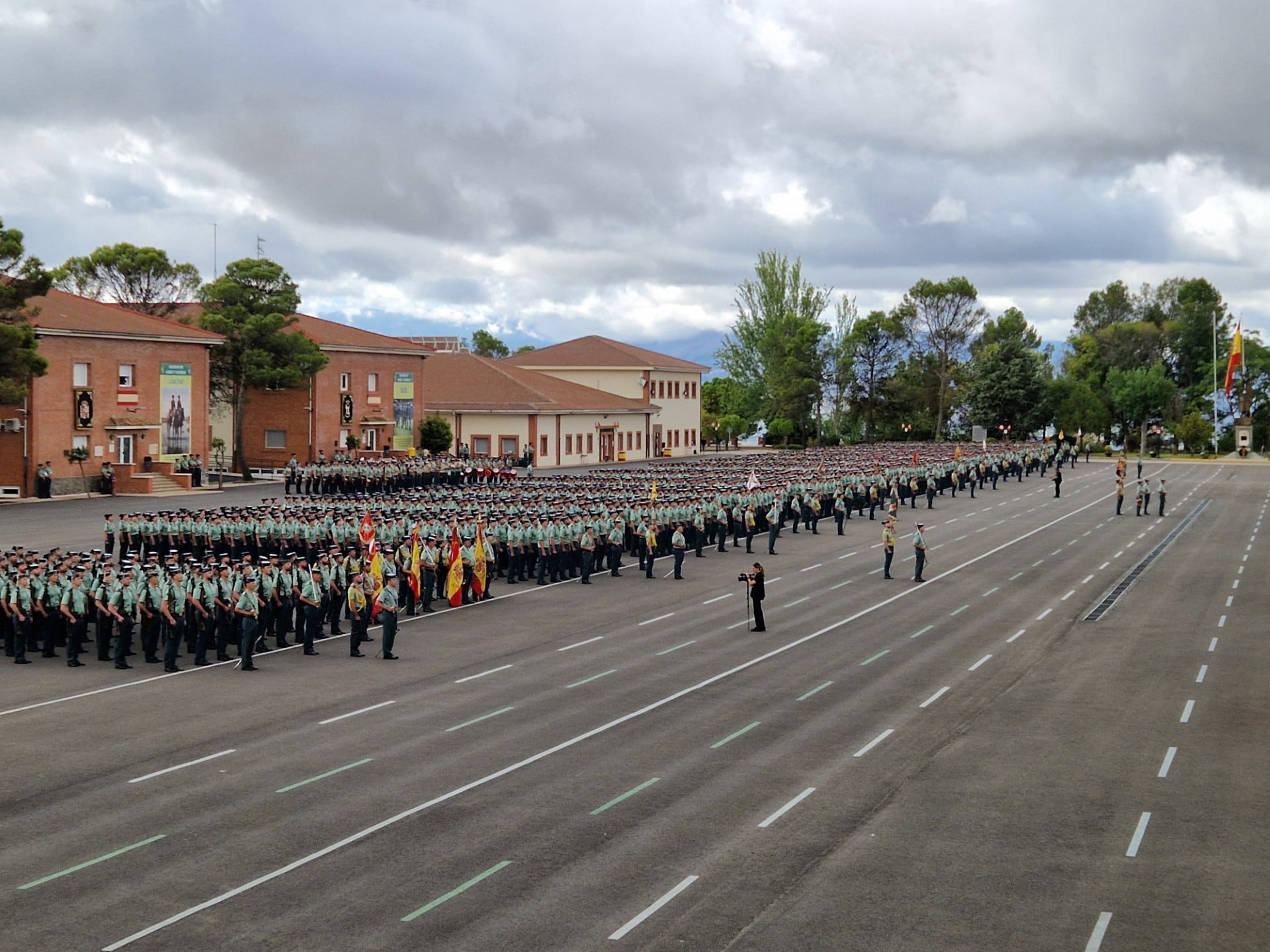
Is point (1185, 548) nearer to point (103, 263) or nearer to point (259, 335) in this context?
point (259, 335)

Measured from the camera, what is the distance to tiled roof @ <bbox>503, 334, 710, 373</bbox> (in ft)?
348

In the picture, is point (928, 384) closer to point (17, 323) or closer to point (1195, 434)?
point (1195, 434)

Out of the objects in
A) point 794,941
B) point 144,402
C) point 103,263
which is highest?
point 103,263

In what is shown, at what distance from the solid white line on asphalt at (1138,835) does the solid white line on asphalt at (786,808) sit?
3.38m

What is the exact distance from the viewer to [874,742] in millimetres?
17719

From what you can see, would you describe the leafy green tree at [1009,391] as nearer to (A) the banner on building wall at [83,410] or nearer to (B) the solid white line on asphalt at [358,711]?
(A) the banner on building wall at [83,410]

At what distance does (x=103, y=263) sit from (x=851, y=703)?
71996mm

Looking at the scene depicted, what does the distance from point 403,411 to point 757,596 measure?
59.2 meters

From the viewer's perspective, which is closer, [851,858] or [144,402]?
[851,858]

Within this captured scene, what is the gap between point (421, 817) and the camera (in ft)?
46.7

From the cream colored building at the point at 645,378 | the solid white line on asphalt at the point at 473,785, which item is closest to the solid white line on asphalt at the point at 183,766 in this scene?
the solid white line on asphalt at the point at 473,785

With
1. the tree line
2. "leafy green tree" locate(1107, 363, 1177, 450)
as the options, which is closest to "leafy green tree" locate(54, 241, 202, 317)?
the tree line

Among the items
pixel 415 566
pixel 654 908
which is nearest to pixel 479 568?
pixel 415 566

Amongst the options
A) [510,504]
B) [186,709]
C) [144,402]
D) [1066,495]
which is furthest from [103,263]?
[186,709]
